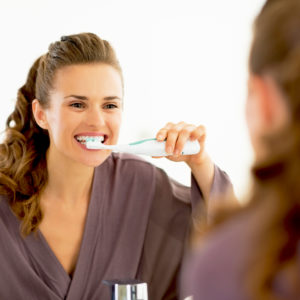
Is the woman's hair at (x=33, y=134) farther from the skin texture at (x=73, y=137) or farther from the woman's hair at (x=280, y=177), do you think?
the woman's hair at (x=280, y=177)

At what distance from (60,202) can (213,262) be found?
888mm

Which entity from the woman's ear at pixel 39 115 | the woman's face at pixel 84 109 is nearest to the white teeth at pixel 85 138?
the woman's face at pixel 84 109

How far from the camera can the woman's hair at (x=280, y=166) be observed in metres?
0.40

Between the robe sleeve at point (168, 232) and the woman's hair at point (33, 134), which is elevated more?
the woman's hair at point (33, 134)

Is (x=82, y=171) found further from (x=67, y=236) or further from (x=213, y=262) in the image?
(x=213, y=262)

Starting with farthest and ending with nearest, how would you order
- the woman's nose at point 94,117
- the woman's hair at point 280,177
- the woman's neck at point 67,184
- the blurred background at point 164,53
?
the blurred background at point 164,53, the woman's neck at point 67,184, the woman's nose at point 94,117, the woman's hair at point 280,177

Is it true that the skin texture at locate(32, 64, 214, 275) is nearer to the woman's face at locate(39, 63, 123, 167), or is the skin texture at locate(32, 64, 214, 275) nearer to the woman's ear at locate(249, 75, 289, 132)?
the woman's face at locate(39, 63, 123, 167)

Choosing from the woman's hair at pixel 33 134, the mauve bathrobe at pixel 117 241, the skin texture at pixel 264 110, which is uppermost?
the skin texture at pixel 264 110

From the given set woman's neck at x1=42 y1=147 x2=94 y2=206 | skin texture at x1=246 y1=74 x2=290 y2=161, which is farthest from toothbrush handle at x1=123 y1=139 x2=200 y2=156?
skin texture at x1=246 y1=74 x2=290 y2=161

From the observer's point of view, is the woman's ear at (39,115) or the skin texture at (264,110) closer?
the skin texture at (264,110)

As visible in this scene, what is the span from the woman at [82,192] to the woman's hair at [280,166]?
0.64 metres

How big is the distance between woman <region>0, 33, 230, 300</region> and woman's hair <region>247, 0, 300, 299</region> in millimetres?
640

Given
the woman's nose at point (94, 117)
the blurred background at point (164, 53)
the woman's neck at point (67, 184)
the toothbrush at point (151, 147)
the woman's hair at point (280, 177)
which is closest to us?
the woman's hair at point (280, 177)

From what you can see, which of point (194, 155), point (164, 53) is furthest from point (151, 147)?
point (164, 53)
